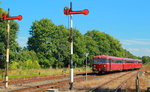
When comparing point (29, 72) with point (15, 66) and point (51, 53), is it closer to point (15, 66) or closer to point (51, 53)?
point (15, 66)

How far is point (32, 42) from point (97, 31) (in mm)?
40619

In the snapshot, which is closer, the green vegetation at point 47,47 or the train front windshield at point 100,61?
the train front windshield at point 100,61

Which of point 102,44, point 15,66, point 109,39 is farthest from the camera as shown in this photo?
point 109,39

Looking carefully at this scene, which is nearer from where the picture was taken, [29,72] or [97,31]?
[29,72]

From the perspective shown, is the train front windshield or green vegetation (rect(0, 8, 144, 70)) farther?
green vegetation (rect(0, 8, 144, 70))

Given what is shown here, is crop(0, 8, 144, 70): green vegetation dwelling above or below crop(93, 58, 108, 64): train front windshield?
above

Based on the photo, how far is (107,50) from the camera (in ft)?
303

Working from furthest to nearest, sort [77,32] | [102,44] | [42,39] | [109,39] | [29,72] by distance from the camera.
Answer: [109,39]
[102,44]
[77,32]
[42,39]
[29,72]

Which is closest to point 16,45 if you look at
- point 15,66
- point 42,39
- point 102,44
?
point 15,66

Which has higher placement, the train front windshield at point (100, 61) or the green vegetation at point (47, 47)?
the green vegetation at point (47, 47)

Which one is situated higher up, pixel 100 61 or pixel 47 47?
pixel 47 47

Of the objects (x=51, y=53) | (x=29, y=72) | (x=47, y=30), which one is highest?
(x=47, y=30)

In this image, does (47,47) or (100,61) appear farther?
(47,47)

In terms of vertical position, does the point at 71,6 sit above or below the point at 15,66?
above
